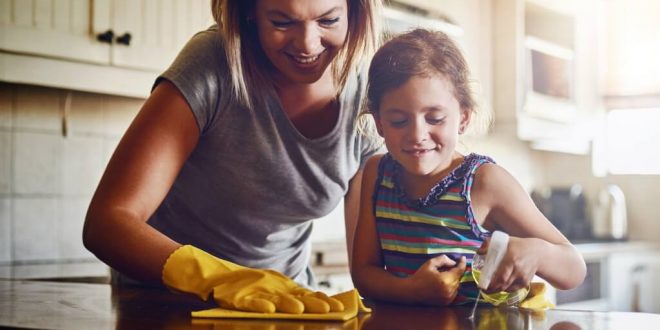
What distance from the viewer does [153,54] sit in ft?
6.80

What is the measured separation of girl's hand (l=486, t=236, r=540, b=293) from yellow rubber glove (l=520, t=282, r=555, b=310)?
5 cm

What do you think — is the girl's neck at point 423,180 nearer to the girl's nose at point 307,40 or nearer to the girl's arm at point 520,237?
the girl's arm at point 520,237

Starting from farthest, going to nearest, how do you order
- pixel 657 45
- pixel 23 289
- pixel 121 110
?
pixel 657 45
pixel 121 110
pixel 23 289

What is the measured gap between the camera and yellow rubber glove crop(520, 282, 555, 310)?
3.03 ft

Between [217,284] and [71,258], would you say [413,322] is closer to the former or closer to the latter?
[217,284]

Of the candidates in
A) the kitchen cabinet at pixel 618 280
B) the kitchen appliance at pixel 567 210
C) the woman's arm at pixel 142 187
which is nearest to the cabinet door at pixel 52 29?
the woman's arm at pixel 142 187

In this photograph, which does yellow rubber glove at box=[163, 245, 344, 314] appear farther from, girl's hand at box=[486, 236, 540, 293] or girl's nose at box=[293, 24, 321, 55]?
girl's nose at box=[293, 24, 321, 55]

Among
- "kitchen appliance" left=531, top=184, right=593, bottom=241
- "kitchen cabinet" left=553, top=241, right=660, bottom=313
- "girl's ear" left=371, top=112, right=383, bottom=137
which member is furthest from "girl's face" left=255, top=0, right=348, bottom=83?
"kitchen appliance" left=531, top=184, right=593, bottom=241

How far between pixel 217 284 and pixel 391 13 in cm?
200

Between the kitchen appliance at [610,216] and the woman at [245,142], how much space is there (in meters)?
2.95

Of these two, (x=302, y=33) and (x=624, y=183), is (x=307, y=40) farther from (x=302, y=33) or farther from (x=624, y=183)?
(x=624, y=183)

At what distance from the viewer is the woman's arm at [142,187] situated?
3.08 feet

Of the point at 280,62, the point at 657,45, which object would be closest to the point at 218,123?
the point at 280,62

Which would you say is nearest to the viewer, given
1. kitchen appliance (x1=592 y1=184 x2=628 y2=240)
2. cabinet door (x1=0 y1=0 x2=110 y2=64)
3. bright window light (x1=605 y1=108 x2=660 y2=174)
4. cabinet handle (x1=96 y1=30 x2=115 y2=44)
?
cabinet door (x1=0 y1=0 x2=110 y2=64)
